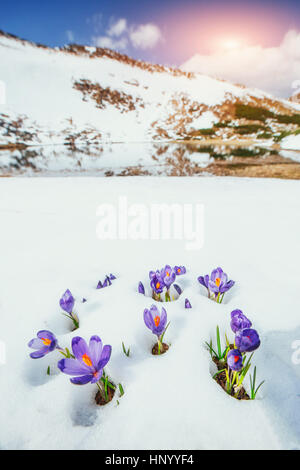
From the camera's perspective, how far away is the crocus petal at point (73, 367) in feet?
3.30

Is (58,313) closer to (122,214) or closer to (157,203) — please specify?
(122,214)

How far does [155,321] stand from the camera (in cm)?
126

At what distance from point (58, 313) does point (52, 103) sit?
83.2m

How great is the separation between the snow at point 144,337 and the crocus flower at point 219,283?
0.40 feet

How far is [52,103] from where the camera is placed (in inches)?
2692

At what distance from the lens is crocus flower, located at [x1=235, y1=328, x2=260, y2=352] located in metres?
1.06

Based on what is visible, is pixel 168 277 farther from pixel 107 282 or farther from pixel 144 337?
pixel 107 282

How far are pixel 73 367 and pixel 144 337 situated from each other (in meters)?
0.49

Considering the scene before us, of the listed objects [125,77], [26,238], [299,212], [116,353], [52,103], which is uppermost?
[125,77]

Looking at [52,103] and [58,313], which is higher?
[52,103]

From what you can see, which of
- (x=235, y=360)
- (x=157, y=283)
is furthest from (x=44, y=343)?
(x=235, y=360)

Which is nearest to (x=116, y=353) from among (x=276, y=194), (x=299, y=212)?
(x=299, y=212)

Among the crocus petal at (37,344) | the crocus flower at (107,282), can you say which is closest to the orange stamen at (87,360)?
the crocus petal at (37,344)

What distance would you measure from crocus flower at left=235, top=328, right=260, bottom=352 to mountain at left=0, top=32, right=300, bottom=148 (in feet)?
141
